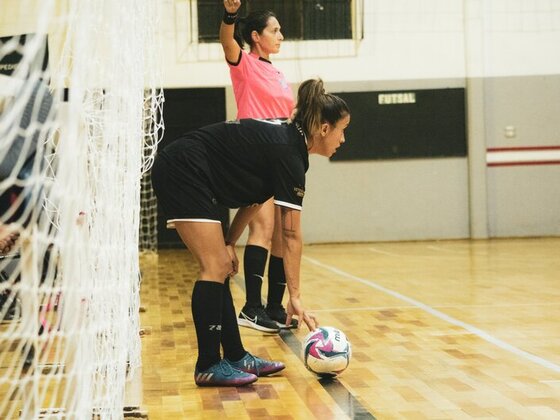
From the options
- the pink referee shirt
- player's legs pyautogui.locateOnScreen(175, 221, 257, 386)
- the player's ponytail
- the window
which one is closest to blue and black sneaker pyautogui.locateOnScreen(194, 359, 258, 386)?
player's legs pyautogui.locateOnScreen(175, 221, 257, 386)

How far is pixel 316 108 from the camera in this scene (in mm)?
3180

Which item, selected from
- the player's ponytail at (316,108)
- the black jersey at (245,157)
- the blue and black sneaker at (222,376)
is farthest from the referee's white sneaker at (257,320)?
the player's ponytail at (316,108)

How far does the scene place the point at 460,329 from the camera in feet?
14.0

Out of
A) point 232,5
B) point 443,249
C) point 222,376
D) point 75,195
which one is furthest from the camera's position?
point 443,249

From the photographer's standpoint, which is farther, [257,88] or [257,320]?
[257,88]

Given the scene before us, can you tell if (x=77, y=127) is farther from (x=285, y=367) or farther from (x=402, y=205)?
(x=402, y=205)

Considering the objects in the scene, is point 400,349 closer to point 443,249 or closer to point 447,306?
point 447,306

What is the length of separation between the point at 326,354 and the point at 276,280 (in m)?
1.33

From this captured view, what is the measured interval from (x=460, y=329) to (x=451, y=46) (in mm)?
7527

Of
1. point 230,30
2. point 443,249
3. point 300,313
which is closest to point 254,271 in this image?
point 230,30

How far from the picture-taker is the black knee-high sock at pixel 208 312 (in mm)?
3100

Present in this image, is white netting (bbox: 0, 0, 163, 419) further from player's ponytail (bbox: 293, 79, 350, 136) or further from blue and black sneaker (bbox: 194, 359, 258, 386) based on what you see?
player's ponytail (bbox: 293, 79, 350, 136)

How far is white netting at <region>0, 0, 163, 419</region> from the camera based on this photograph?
1943 mm

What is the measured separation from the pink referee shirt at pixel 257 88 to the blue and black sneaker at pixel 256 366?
5.19ft
